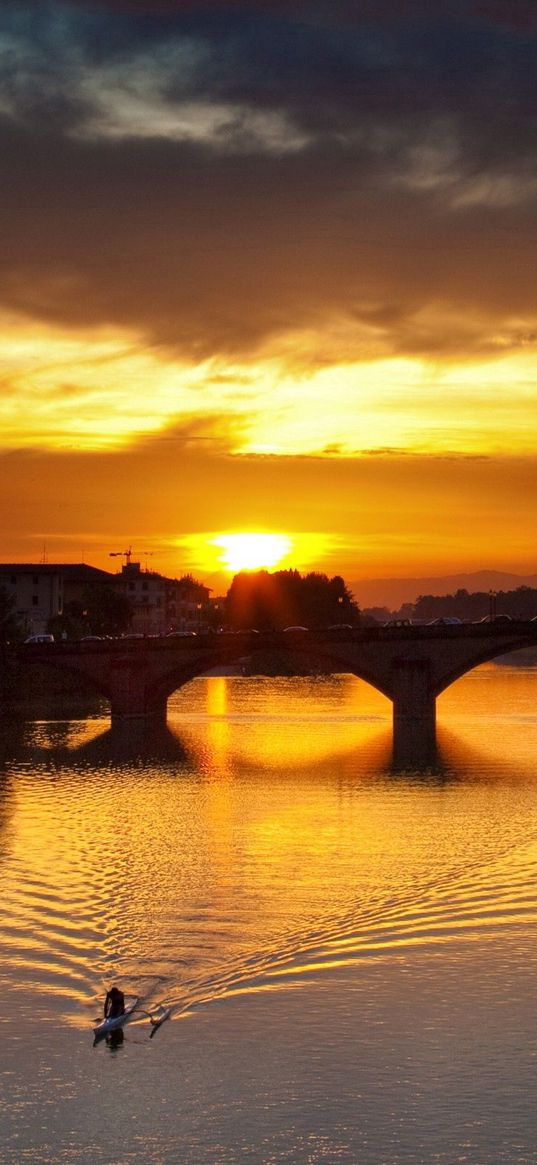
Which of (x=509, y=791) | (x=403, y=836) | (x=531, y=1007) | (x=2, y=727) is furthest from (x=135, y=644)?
(x=531, y=1007)

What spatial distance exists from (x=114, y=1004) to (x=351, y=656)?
198 ft

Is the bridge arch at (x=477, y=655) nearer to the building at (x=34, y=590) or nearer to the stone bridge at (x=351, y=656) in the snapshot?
the stone bridge at (x=351, y=656)

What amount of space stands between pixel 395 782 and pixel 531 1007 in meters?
33.3

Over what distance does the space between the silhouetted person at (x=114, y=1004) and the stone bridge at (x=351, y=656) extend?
190 feet

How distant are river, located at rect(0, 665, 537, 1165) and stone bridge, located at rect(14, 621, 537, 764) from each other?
23.0m

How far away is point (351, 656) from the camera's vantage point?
86.4 m

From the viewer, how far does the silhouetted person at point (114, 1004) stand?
87.6 feet

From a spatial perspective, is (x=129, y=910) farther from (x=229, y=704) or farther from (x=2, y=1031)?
(x=229, y=704)

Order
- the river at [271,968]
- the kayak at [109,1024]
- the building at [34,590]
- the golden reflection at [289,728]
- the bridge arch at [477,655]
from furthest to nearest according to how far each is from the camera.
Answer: the building at [34,590]
the bridge arch at [477,655]
the golden reflection at [289,728]
the kayak at [109,1024]
the river at [271,968]

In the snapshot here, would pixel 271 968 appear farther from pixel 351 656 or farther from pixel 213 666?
pixel 213 666

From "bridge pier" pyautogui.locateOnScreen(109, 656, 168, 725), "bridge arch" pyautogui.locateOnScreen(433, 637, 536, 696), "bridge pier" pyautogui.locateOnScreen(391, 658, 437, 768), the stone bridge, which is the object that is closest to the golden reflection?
"bridge pier" pyautogui.locateOnScreen(391, 658, 437, 768)

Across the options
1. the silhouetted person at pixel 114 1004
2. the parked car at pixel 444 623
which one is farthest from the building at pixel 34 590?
the silhouetted person at pixel 114 1004

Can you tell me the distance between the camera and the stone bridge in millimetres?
85250

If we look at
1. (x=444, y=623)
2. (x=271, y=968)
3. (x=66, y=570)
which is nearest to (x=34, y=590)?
(x=66, y=570)
